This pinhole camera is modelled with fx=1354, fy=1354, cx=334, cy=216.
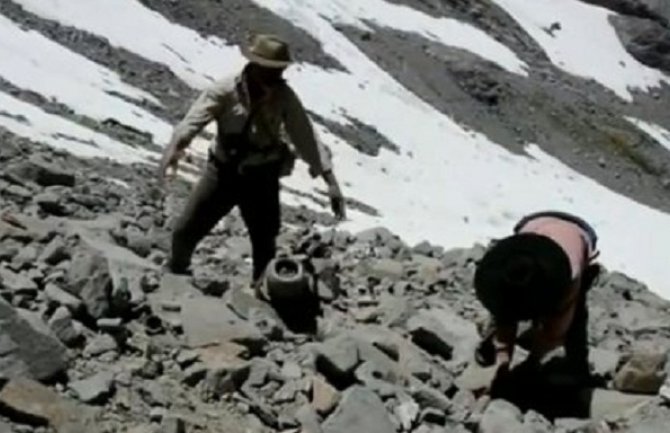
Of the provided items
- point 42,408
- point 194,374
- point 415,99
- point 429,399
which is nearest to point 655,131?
point 415,99

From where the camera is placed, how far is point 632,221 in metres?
35.9

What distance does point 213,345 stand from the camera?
8781mm

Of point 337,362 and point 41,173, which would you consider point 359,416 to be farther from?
point 41,173

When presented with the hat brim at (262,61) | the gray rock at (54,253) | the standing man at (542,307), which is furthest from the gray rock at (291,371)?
the hat brim at (262,61)

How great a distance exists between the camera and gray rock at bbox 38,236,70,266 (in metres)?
9.07

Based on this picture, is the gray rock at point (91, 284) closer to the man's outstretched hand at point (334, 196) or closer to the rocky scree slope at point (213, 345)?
the rocky scree slope at point (213, 345)

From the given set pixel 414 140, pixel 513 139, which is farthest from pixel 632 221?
pixel 513 139

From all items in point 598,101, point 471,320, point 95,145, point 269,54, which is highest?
point 269,54

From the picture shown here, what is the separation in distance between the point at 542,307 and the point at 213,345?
2222 millimetres

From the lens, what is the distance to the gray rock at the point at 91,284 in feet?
27.7

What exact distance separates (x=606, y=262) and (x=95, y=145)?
12278mm

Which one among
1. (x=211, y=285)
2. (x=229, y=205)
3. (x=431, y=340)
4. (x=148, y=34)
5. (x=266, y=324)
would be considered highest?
(x=229, y=205)

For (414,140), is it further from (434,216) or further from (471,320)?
(471,320)

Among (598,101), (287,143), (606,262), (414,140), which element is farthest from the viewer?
(598,101)
